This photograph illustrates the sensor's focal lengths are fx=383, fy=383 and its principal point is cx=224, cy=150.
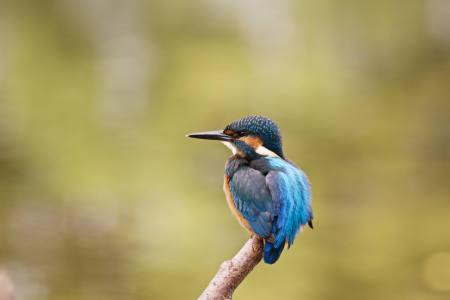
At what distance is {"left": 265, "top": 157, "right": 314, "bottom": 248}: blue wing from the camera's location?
82 cm

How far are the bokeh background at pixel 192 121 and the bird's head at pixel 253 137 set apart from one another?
2259 mm

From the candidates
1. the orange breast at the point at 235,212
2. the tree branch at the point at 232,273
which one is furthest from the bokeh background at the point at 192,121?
the tree branch at the point at 232,273

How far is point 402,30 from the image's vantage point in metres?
3.69

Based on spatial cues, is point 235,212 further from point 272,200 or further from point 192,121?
point 192,121

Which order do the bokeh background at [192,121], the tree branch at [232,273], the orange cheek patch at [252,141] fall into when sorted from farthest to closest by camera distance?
1. the bokeh background at [192,121]
2. the orange cheek patch at [252,141]
3. the tree branch at [232,273]

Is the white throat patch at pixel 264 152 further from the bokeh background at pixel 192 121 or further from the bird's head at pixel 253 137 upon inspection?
the bokeh background at pixel 192 121

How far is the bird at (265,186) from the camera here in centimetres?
82

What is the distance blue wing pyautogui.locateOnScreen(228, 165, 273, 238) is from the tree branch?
37 mm

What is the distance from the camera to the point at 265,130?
89 cm

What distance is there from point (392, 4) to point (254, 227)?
3.63m

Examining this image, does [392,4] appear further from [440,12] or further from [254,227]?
[254,227]

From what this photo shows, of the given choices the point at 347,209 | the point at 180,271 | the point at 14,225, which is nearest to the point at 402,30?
the point at 347,209

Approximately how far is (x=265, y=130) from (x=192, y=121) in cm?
260

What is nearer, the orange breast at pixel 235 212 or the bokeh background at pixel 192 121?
the orange breast at pixel 235 212
